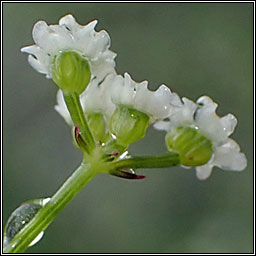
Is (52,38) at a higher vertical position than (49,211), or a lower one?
higher

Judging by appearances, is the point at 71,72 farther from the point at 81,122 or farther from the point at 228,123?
the point at 228,123

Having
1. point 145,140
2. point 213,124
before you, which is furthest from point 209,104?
point 145,140

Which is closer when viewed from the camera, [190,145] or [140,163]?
[140,163]

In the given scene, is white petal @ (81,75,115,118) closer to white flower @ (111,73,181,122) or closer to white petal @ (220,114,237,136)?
white flower @ (111,73,181,122)

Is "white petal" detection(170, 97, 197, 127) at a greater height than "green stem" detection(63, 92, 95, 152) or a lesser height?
lesser

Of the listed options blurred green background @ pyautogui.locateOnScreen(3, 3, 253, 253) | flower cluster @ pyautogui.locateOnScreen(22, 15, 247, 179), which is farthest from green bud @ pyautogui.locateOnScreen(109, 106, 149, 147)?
blurred green background @ pyautogui.locateOnScreen(3, 3, 253, 253)
